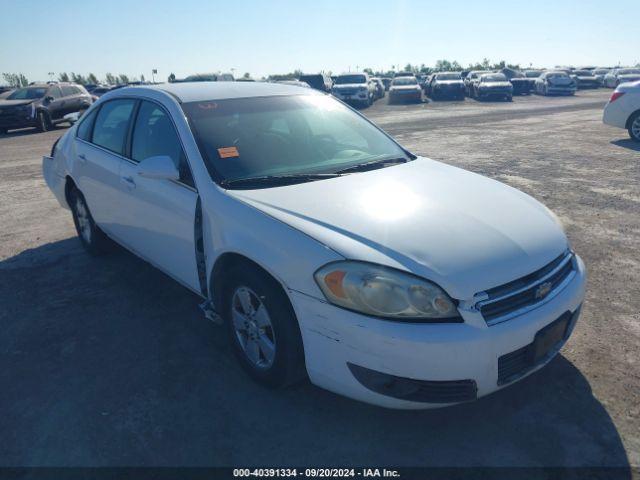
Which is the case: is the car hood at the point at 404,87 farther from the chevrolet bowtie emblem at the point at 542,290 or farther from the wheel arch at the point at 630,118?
the chevrolet bowtie emblem at the point at 542,290

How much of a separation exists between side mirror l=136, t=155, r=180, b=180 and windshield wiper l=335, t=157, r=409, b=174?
1034 mm

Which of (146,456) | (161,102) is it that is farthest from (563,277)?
(161,102)

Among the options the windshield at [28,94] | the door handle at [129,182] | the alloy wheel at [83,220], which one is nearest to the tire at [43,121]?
the windshield at [28,94]

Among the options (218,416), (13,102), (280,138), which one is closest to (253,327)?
(218,416)

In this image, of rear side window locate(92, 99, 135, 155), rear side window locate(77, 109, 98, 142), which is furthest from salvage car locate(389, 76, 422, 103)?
rear side window locate(92, 99, 135, 155)

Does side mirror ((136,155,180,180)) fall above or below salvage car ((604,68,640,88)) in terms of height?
above

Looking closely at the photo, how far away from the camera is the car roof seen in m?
3.56

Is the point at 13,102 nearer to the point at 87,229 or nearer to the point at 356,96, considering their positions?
the point at 356,96

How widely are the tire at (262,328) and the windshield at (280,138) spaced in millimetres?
695

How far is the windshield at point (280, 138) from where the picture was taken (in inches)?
123

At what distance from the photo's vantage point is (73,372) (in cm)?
309

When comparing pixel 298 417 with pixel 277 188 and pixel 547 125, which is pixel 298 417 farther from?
pixel 547 125

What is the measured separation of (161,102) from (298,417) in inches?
92.9

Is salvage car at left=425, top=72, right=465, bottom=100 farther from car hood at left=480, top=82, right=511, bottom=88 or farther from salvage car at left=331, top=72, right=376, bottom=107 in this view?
salvage car at left=331, top=72, right=376, bottom=107
